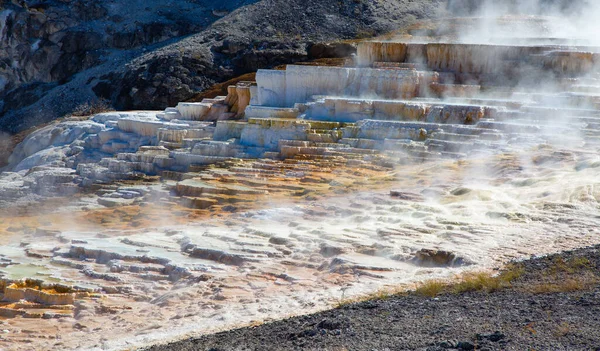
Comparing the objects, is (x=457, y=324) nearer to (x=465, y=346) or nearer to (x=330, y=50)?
(x=465, y=346)

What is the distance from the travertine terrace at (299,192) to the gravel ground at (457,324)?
95cm

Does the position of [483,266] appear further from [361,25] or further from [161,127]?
[361,25]

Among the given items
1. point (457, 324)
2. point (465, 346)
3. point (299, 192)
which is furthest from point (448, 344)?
point (299, 192)

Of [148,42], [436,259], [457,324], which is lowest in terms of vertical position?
[436,259]

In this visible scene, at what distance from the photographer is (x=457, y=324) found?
18.5 ft

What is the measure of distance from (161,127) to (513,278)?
12.6 m

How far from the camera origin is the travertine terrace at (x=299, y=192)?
803 centimetres

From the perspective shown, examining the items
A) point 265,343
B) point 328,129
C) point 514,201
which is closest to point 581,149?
point 514,201

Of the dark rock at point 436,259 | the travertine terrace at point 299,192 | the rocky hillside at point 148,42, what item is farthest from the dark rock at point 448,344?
the rocky hillside at point 148,42

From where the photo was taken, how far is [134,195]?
14078 mm

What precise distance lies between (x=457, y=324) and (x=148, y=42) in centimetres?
2667

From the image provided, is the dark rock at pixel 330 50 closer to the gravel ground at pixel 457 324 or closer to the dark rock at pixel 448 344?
the gravel ground at pixel 457 324

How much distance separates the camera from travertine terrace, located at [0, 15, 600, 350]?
26.3 feet

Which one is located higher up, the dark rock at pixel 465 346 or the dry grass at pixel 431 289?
the dark rock at pixel 465 346
